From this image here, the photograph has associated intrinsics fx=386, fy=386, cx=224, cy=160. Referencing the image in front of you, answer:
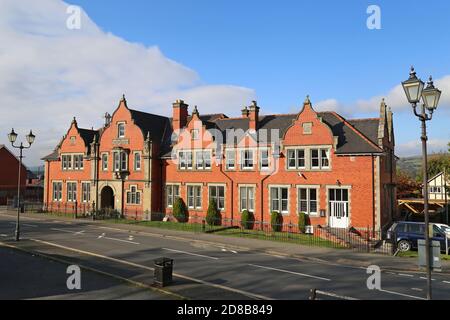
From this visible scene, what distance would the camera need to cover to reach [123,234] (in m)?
30.0

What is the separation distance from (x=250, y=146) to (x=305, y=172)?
5649mm

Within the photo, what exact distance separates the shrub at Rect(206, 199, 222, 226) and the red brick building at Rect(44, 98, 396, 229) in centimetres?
65

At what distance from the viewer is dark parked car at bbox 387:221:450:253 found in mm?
24047

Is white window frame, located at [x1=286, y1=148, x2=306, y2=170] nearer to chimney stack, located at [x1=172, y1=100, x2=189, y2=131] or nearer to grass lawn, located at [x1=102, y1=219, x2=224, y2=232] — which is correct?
grass lawn, located at [x1=102, y1=219, x2=224, y2=232]

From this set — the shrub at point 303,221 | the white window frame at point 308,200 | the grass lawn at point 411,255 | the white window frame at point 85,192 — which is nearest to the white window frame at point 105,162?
the white window frame at point 85,192

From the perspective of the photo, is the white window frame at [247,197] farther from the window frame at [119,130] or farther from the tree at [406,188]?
the tree at [406,188]

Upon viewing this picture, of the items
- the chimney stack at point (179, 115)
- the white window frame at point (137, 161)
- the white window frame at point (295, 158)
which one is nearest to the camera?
the white window frame at point (295, 158)

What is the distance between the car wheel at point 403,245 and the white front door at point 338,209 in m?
5.13

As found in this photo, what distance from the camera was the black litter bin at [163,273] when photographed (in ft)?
47.0

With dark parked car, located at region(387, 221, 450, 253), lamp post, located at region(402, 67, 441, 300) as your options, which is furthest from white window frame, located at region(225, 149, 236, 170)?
lamp post, located at region(402, 67, 441, 300)

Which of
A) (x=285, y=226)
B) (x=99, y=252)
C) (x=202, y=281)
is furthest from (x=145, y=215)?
(x=202, y=281)
